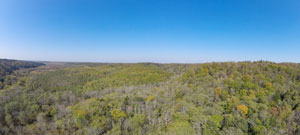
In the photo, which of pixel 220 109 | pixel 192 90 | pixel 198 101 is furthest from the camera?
pixel 192 90

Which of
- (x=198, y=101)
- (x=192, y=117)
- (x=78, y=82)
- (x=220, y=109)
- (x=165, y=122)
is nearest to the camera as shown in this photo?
(x=192, y=117)

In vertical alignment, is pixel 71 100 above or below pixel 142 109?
Result: below

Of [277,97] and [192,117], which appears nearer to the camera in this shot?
[192,117]

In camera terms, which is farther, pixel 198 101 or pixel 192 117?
pixel 198 101

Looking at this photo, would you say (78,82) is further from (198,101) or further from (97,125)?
(198,101)

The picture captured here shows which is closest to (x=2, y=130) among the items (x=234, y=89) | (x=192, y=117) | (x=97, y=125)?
(x=97, y=125)

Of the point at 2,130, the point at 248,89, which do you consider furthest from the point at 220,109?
the point at 2,130

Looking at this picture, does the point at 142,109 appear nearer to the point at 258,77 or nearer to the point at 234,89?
the point at 234,89

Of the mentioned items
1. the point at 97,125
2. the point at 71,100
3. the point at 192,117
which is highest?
the point at 192,117

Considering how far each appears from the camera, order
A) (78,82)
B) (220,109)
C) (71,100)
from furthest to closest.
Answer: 1. (78,82)
2. (71,100)
3. (220,109)
